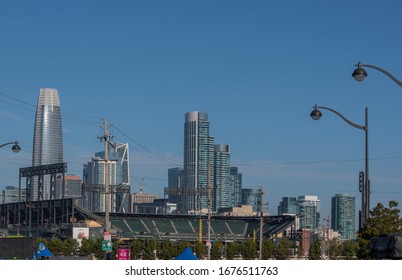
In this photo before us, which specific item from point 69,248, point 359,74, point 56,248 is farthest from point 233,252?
point 359,74

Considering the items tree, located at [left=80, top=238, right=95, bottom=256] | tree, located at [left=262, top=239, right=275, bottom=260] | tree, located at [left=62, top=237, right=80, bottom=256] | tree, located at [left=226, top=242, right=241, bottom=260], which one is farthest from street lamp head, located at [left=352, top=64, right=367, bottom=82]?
tree, located at [left=262, top=239, right=275, bottom=260]

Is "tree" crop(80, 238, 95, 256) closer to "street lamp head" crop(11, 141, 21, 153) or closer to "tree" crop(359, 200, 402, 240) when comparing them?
"street lamp head" crop(11, 141, 21, 153)

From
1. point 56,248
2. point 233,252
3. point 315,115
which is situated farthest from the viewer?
point 233,252

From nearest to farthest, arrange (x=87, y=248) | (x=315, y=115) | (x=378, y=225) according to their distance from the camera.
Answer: (x=315, y=115), (x=378, y=225), (x=87, y=248)

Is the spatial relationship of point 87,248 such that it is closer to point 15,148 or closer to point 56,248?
point 56,248

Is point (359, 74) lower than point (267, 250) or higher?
higher
